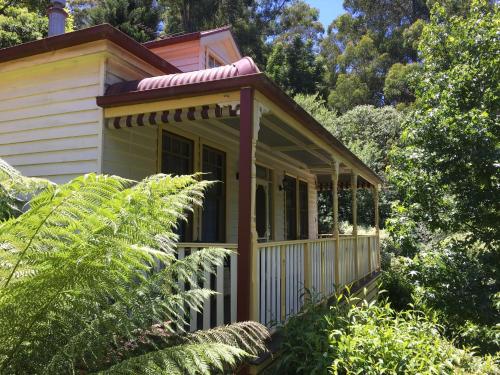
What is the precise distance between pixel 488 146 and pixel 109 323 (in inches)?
210

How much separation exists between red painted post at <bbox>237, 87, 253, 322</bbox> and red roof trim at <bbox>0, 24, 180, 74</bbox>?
6.45 feet

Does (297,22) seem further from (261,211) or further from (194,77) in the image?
(194,77)

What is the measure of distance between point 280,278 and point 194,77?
2.38 meters

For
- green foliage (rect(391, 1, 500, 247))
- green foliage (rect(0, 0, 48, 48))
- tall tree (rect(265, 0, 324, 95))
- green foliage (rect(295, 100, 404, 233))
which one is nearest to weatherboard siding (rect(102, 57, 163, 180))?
green foliage (rect(391, 1, 500, 247))

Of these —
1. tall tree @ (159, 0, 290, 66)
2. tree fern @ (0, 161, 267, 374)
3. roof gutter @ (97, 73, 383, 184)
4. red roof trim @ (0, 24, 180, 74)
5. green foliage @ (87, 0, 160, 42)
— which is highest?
tall tree @ (159, 0, 290, 66)

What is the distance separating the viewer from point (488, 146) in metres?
5.70

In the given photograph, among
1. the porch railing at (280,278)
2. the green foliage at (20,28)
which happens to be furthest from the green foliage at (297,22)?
the porch railing at (280,278)

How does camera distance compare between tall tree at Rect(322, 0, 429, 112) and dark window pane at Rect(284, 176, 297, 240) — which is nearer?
dark window pane at Rect(284, 176, 297, 240)

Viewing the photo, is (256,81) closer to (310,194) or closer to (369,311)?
(369,311)

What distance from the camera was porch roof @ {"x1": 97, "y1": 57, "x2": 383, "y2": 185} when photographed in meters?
4.10

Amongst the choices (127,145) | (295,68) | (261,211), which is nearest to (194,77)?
(127,145)

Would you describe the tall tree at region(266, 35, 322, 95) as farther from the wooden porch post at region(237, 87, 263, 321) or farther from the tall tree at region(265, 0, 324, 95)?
the wooden porch post at region(237, 87, 263, 321)

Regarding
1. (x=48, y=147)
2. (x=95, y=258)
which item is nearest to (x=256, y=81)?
(x=95, y=258)

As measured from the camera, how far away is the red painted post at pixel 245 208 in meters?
3.86
